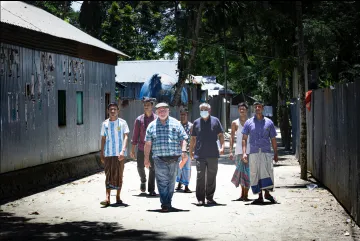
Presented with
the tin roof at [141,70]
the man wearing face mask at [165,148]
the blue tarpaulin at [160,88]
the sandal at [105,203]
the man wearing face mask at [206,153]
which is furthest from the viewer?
the tin roof at [141,70]

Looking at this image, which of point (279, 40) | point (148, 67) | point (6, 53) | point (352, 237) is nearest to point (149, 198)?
point (6, 53)

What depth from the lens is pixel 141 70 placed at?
2119 inches

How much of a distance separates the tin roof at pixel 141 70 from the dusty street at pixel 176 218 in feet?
123

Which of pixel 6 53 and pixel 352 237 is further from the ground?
pixel 6 53

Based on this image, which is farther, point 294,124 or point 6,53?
point 294,124

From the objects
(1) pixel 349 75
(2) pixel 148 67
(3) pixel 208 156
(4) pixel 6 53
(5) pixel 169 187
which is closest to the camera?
(5) pixel 169 187

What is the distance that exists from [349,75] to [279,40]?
333 centimetres

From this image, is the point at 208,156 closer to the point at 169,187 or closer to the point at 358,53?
the point at 169,187

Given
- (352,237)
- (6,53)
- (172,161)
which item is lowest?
(352,237)

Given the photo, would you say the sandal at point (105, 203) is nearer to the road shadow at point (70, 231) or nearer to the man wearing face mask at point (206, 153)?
the man wearing face mask at point (206, 153)

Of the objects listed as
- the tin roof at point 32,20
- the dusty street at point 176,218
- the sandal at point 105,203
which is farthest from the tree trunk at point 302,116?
the sandal at point 105,203

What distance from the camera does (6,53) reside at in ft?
49.7

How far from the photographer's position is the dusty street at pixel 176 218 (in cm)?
967

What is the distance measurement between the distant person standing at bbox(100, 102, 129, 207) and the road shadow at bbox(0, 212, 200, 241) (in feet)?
7.02
